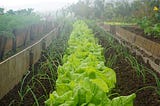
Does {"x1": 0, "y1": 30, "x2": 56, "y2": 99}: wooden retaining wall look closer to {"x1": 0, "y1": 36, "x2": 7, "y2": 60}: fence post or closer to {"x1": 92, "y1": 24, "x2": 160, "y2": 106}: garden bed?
{"x1": 92, "y1": 24, "x2": 160, "y2": 106}: garden bed

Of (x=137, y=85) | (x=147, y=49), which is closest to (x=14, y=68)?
(x=137, y=85)

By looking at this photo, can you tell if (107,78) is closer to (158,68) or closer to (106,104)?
(106,104)

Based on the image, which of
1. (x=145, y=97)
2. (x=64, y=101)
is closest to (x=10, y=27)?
(x=145, y=97)

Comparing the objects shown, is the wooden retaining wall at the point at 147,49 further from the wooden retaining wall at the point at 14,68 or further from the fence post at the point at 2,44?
the fence post at the point at 2,44

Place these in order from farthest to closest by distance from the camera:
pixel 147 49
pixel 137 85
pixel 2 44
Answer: pixel 2 44 < pixel 147 49 < pixel 137 85

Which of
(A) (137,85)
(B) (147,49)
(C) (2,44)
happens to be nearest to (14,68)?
(A) (137,85)

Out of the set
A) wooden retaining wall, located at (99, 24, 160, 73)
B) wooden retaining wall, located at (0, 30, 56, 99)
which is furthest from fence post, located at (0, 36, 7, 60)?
wooden retaining wall, located at (99, 24, 160, 73)

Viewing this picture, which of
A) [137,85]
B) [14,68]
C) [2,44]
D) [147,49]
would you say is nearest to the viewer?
[137,85]

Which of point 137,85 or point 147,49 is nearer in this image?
point 137,85

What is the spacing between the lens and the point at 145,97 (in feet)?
12.2

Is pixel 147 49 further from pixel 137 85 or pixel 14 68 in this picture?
pixel 137 85

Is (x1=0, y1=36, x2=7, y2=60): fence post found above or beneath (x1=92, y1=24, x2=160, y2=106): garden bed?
beneath

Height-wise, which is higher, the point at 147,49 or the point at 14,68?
Answer: the point at 14,68

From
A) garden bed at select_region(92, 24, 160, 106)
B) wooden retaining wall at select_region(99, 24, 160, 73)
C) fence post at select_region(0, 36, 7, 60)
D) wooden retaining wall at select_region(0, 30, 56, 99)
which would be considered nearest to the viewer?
garden bed at select_region(92, 24, 160, 106)
